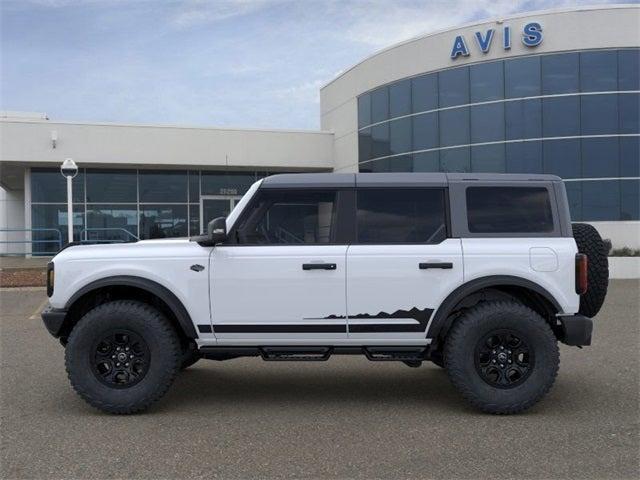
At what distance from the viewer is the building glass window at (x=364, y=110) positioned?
24.3 meters

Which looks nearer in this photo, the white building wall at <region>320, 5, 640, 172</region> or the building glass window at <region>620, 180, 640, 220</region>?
the building glass window at <region>620, 180, 640, 220</region>

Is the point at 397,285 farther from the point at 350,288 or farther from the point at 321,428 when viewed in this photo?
the point at 321,428

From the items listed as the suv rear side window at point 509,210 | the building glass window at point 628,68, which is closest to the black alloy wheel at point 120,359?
the suv rear side window at point 509,210

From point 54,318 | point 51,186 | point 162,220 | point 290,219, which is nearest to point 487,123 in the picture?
point 162,220

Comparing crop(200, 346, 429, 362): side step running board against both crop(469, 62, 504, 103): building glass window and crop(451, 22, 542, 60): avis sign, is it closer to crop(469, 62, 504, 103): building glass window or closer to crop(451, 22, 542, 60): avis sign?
crop(469, 62, 504, 103): building glass window

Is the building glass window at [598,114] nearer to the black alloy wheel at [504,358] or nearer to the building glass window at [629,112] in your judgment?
the building glass window at [629,112]

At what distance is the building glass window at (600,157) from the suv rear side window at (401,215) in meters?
16.3

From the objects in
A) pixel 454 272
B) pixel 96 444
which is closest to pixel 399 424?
pixel 454 272

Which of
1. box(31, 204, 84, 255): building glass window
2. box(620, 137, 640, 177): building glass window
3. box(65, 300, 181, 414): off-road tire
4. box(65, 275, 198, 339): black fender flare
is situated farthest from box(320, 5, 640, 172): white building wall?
box(65, 300, 181, 414): off-road tire

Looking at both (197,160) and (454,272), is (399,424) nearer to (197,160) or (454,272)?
(454,272)

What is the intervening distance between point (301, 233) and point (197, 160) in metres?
19.9

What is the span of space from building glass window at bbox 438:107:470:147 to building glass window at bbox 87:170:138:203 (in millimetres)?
12068

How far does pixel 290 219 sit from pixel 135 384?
181 centimetres

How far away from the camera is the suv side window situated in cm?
518
